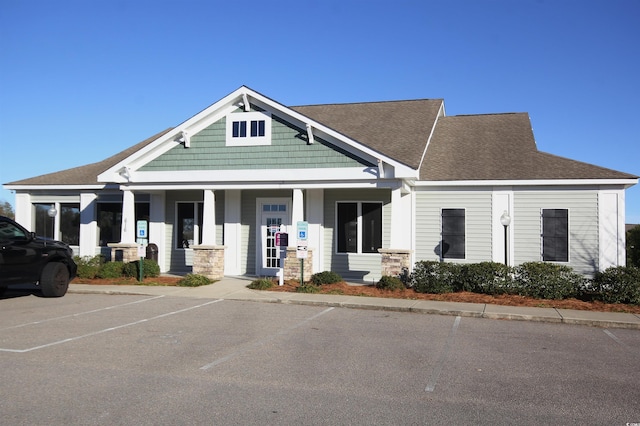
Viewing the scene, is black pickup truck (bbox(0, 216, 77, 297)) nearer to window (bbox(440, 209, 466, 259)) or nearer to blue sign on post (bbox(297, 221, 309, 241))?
blue sign on post (bbox(297, 221, 309, 241))

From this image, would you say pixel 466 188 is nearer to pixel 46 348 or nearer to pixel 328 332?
pixel 328 332

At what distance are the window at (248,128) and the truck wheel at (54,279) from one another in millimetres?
6002

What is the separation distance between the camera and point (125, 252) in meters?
17.9

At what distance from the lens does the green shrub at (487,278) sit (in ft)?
47.4

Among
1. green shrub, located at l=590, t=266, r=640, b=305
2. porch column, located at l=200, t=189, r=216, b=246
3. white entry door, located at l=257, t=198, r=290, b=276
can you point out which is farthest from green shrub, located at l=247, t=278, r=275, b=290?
green shrub, located at l=590, t=266, r=640, b=305

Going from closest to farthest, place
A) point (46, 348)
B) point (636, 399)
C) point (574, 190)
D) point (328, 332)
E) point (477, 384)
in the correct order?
point (636, 399), point (477, 384), point (46, 348), point (328, 332), point (574, 190)

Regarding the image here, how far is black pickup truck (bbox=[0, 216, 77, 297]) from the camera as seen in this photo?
12.7 meters

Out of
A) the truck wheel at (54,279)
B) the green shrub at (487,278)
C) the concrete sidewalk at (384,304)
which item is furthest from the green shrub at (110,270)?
the green shrub at (487,278)

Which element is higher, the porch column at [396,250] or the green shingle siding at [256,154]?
the green shingle siding at [256,154]

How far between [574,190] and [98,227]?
16.1 metres

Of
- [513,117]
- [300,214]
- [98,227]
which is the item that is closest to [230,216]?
[300,214]

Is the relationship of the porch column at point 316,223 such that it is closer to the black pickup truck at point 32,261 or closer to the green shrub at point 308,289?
the green shrub at point 308,289

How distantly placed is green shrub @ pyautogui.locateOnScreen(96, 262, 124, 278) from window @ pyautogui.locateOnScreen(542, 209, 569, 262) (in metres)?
12.8

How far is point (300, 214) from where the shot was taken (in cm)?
1655
